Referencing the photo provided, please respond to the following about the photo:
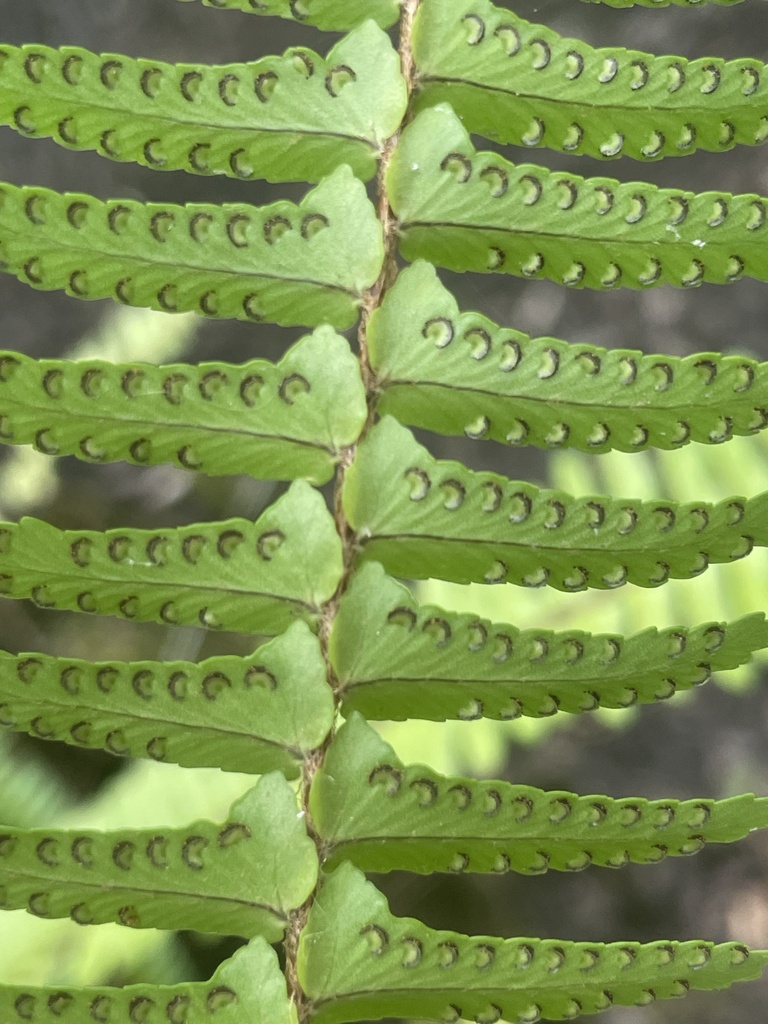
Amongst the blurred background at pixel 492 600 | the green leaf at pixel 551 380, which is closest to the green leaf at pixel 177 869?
the green leaf at pixel 551 380

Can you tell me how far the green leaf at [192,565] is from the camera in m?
0.90

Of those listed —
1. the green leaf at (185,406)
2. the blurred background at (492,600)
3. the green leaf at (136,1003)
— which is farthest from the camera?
the blurred background at (492,600)

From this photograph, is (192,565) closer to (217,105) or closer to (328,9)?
(217,105)

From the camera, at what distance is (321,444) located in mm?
940

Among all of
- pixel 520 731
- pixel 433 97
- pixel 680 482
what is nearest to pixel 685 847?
pixel 433 97

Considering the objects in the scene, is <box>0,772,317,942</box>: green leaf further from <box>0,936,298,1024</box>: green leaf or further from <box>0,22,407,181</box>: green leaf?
<box>0,22,407,181</box>: green leaf

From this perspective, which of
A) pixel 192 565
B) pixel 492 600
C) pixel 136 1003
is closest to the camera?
pixel 136 1003

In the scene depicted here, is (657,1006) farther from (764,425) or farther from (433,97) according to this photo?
(433,97)

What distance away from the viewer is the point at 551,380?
93cm

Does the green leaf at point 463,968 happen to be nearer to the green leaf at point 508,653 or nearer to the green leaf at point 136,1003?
the green leaf at point 136,1003

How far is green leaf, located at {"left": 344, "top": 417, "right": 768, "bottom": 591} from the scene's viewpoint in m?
0.92

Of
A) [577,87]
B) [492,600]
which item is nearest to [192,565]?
[577,87]

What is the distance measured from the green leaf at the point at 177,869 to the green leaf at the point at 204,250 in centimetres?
44

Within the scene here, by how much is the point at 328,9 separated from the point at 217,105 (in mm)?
138
